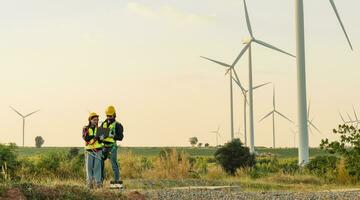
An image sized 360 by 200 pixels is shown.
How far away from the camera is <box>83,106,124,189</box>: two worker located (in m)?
18.4

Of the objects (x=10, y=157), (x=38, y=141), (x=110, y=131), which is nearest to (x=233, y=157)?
(x=10, y=157)

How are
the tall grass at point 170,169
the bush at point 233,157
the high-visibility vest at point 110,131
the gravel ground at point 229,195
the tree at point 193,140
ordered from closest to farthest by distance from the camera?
the gravel ground at point 229,195
the high-visibility vest at point 110,131
the tall grass at point 170,169
the bush at point 233,157
the tree at point 193,140

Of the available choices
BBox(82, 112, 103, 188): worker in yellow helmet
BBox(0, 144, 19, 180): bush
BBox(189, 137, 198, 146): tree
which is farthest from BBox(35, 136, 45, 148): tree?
BBox(82, 112, 103, 188): worker in yellow helmet

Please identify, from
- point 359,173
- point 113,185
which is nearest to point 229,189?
point 113,185

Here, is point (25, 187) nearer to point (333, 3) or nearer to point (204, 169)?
point (204, 169)

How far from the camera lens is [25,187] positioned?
13.5m

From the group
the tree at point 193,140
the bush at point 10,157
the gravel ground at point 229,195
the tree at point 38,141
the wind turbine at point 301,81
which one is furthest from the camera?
the tree at point 193,140

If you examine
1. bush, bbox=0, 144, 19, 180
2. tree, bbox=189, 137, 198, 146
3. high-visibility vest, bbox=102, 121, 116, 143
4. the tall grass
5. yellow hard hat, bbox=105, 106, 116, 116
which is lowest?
the tall grass

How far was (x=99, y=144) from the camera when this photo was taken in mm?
18500

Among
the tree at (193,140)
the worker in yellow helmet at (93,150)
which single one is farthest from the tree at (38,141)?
the worker in yellow helmet at (93,150)

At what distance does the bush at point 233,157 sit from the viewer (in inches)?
1286

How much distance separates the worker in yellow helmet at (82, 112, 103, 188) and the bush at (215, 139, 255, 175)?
45.6 ft

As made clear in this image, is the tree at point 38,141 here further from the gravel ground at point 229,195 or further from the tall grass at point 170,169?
the gravel ground at point 229,195

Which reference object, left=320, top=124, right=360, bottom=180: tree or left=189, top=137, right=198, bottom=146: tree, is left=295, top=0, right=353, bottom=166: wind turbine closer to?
left=320, top=124, right=360, bottom=180: tree
